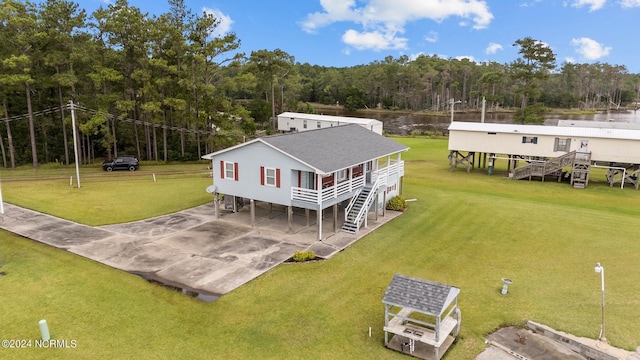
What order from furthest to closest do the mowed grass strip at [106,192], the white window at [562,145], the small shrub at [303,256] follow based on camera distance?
the white window at [562,145] < the mowed grass strip at [106,192] < the small shrub at [303,256]

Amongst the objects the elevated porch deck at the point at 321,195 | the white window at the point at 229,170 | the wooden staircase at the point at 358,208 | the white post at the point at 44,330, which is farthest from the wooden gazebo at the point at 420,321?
the white window at the point at 229,170

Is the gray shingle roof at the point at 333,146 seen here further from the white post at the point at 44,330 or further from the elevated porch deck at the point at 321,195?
the white post at the point at 44,330

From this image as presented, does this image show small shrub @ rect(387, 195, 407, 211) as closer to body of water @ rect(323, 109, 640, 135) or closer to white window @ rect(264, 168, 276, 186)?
white window @ rect(264, 168, 276, 186)

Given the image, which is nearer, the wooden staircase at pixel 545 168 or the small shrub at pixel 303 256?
the small shrub at pixel 303 256

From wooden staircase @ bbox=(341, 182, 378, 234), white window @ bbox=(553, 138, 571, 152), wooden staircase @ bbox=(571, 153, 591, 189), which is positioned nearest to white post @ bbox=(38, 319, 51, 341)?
wooden staircase @ bbox=(341, 182, 378, 234)

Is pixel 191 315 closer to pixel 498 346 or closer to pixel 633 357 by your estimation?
pixel 498 346
